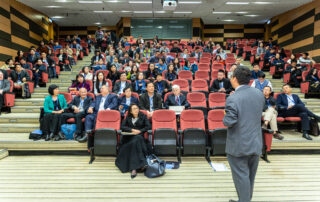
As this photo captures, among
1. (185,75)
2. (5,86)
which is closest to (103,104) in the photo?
(5,86)

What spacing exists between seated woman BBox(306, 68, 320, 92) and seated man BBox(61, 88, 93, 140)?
554cm

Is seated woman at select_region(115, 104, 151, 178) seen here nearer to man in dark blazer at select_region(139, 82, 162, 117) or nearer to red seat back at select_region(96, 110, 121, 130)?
red seat back at select_region(96, 110, 121, 130)

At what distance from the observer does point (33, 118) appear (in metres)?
4.42

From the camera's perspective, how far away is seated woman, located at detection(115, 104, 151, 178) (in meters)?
2.90

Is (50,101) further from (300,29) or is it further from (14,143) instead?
(300,29)

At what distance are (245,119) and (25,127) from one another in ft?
13.6

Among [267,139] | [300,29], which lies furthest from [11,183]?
[300,29]

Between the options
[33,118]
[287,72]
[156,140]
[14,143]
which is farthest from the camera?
[287,72]

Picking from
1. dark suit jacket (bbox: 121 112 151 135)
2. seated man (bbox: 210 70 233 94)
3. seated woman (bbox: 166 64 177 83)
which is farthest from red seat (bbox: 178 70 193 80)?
dark suit jacket (bbox: 121 112 151 135)

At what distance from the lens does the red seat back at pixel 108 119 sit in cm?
355

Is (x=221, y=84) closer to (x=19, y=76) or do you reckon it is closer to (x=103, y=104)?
(x=103, y=104)

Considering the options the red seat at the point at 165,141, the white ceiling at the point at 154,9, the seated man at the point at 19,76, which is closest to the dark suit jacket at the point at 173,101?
the red seat at the point at 165,141

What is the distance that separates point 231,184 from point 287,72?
17.7 feet

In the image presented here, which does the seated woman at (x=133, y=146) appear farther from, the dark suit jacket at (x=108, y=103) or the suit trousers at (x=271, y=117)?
the suit trousers at (x=271, y=117)
